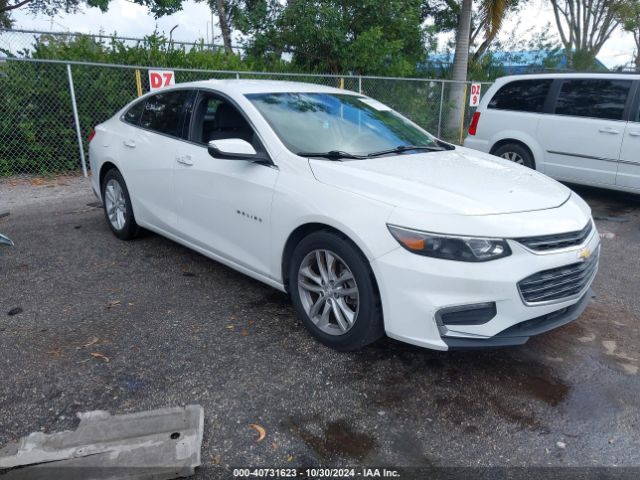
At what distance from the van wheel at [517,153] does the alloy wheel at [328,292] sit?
17.9 feet

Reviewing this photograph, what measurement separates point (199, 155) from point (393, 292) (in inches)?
81.8

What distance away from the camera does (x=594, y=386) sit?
3.04m

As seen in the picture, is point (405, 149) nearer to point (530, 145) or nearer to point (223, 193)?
point (223, 193)

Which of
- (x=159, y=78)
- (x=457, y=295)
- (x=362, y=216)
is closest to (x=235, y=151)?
(x=362, y=216)

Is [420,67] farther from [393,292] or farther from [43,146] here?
[393,292]

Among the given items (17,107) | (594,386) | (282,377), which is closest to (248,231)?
(282,377)

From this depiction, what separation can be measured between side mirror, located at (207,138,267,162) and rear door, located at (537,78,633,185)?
18.1 ft

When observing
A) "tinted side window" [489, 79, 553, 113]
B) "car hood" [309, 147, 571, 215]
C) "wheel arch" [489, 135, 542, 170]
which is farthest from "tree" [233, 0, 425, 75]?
"car hood" [309, 147, 571, 215]

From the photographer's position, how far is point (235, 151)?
11.5 feet

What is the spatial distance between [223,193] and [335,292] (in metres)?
1.22

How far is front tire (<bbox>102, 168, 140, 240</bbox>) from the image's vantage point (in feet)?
16.9

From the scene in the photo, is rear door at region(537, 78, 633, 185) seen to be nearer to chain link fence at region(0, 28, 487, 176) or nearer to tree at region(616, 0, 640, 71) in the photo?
chain link fence at region(0, 28, 487, 176)

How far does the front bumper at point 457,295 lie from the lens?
272 centimetres

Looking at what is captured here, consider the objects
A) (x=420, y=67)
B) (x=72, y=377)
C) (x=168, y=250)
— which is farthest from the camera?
(x=420, y=67)
